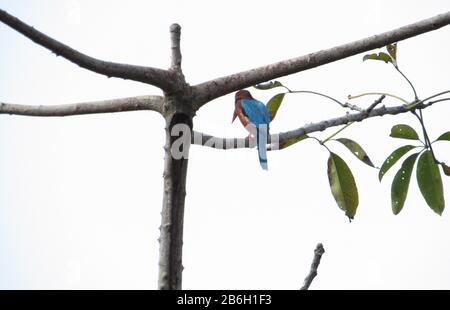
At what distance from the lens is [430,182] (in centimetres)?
220

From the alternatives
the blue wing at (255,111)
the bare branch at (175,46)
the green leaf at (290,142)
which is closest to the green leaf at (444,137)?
the green leaf at (290,142)

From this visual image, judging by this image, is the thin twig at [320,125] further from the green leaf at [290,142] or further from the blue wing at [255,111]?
the blue wing at [255,111]

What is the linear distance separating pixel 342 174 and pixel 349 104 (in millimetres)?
329

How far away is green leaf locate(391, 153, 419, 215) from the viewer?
88.8 inches

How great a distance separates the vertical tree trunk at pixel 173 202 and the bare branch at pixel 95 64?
0.10m

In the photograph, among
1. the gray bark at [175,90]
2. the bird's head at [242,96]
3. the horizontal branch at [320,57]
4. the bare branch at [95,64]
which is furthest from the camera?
the bird's head at [242,96]

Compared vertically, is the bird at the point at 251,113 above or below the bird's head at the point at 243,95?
below

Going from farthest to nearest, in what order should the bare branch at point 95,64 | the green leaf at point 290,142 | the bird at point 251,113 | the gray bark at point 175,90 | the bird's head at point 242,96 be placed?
the bird's head at point 242,96
the bird at point 251,113
the green leaf at point 290,142
the gray bark at point 175,90
the bare branch at point 95,64

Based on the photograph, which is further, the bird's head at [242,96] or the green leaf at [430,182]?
the bird's head at [242,96]

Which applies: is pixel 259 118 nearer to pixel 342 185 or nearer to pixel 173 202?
pixel 342 185

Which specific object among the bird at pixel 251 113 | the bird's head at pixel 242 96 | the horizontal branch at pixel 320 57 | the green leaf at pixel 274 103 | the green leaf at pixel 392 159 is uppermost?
the bird's head at pixel 242 96

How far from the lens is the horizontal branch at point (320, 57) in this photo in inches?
54.5

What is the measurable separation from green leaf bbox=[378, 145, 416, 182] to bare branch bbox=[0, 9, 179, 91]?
1.15 metres
